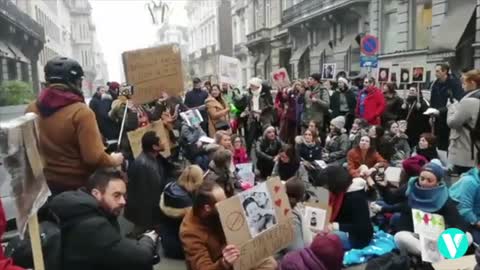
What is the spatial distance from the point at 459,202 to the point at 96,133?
3.33m

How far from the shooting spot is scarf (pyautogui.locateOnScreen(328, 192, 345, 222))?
529 centimetres

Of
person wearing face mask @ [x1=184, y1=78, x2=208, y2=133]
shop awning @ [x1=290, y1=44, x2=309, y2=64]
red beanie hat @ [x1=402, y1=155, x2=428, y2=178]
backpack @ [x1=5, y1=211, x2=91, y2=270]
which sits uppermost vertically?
shop awning @ [x1=290, y1=44, x2=309, y2=64]

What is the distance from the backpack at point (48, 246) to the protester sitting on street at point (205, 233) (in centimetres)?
97

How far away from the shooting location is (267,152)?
879cm

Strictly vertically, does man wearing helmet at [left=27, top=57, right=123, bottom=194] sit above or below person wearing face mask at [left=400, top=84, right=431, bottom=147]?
above

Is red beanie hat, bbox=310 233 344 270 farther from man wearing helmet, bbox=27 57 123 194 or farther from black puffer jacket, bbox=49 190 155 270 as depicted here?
man wearing helmet, bbox=27 57 123 194

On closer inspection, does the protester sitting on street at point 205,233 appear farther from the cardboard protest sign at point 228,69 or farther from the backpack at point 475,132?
the cardboard protest sign at point 228,69

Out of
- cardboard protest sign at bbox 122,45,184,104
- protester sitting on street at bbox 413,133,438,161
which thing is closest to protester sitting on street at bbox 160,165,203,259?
cardboard protest sign at bbox 122,45,184,104

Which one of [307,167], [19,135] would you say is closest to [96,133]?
[19,135]

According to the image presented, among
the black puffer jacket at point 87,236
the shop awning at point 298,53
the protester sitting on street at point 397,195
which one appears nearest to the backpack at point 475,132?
the protester sitting on street at point 397,195

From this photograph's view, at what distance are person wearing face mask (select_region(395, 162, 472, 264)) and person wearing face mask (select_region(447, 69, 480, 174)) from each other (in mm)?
1854

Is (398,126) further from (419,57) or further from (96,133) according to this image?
(419,57)

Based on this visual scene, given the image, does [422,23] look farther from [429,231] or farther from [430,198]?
[429,231]

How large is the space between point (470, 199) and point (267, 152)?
13.6 feet
